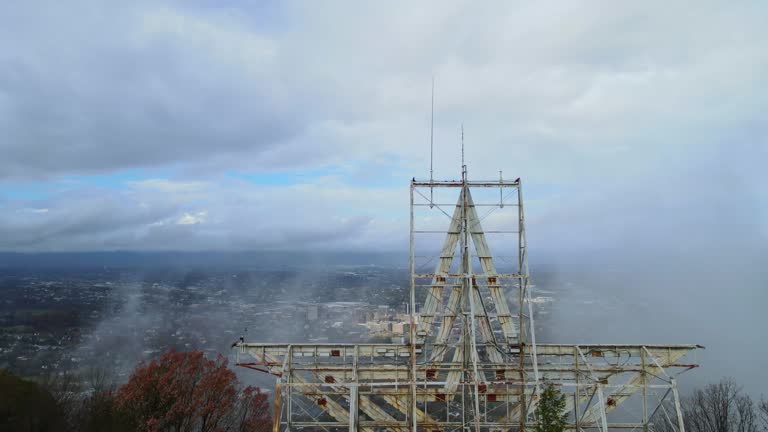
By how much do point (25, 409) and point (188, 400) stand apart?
6124 millimetres

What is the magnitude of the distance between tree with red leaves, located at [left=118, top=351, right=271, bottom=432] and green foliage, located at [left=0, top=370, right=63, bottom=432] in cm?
253

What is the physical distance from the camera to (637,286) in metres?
64.4

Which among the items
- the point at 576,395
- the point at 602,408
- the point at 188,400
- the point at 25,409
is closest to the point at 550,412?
the point at 602,408

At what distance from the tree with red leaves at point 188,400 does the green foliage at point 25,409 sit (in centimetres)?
253

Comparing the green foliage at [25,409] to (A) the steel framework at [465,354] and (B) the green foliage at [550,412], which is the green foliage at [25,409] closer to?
(A) the steel framework at [465,354]

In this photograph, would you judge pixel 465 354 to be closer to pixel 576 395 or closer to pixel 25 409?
pixel 576 395

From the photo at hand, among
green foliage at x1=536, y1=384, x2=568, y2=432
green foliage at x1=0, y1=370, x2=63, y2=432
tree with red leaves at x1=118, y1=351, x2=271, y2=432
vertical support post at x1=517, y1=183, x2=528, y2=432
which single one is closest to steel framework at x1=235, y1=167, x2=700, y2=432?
vertical support post at x1=517, y1=183, x2=528, y2=432

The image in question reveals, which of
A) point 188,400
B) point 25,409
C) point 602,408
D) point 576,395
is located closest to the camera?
point 602,408

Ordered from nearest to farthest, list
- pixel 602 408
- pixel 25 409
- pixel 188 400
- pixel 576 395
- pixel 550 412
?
1. pixel 550 412
2. pixel 602 408
3. pixel 576 395
4. pixel 25 409
5. pixel 188 400

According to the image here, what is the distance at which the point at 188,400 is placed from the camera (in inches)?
795

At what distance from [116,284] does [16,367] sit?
4157 centimetres

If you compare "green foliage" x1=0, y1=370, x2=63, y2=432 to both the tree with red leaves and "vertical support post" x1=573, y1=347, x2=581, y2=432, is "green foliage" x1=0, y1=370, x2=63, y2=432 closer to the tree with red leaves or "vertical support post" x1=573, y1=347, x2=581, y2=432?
the tree with red leaves

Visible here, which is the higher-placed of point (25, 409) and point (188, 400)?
point (25, 409)

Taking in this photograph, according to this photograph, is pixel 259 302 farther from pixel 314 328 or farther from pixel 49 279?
pixel 49 279
